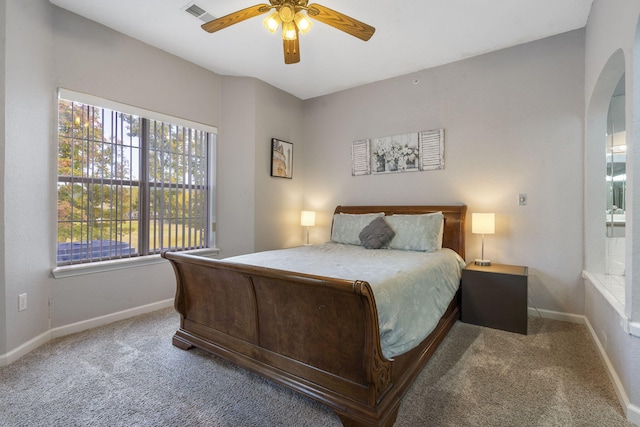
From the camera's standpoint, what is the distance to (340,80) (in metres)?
4.10

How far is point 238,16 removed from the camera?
2.16 m

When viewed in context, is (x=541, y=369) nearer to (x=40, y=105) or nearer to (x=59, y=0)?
(x=40, y=105)

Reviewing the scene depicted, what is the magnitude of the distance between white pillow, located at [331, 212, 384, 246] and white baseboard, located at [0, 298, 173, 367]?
83.9 inches

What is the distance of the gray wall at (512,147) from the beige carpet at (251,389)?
0.86m

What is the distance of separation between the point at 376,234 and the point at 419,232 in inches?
18.2

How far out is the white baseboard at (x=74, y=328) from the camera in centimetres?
219

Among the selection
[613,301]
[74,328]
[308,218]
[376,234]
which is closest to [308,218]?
[308,218]

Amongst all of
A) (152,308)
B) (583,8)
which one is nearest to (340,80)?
(583,8)

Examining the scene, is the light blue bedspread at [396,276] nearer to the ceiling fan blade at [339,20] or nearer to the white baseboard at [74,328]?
the white baseboard at [74,328]

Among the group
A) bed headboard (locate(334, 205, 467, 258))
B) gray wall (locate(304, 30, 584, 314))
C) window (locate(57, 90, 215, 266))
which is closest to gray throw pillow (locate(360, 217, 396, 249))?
bed headboard (locate(334, 205, 467, 258))

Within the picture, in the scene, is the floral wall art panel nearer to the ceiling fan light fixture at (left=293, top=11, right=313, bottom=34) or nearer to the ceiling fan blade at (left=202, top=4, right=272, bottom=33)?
the ceiling fan light fixture at (left=293, top=11, right=313, bottom=34)

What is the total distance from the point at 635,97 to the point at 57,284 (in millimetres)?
4289

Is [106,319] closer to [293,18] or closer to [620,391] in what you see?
[293,18]

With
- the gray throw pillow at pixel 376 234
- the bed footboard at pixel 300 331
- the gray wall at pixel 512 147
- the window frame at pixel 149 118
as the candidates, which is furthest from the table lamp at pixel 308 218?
the bed footboard at pixel 300 331
